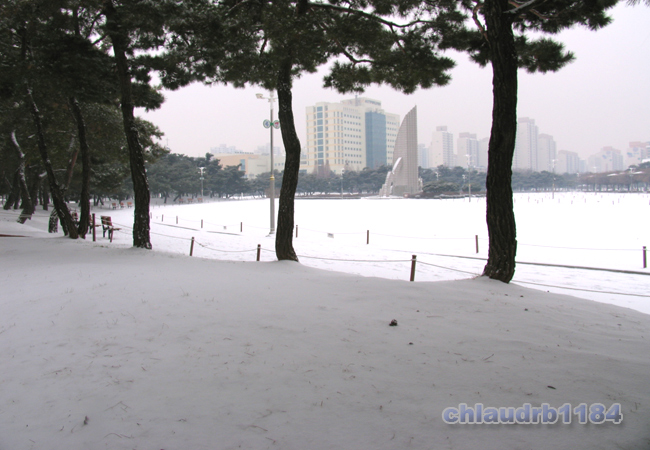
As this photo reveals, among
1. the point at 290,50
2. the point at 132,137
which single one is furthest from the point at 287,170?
the point at 132,137

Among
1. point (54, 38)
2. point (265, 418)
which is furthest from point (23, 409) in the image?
point (54, 38)

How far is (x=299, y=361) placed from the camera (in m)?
3.58

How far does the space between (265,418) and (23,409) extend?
1.71 m

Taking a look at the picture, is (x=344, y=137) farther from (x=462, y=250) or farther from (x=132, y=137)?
(x=132, y=137)

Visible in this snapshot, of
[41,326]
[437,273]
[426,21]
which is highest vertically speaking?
[426,21]

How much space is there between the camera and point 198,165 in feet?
275

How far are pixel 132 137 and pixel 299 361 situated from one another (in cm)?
955

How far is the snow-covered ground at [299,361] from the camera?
2.66m

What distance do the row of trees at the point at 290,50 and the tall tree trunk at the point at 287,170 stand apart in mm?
25

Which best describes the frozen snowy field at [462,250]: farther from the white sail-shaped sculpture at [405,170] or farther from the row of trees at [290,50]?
the white sail-shaped sculpture at [405,170]

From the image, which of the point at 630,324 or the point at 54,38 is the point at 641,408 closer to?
the point at 630,324

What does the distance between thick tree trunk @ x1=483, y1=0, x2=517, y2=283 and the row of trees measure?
0.02 meters

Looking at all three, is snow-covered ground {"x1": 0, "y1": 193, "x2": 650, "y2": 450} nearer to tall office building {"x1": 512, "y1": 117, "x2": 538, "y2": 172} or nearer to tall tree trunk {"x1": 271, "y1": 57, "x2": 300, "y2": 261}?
tall tree trunk {"x1": 271, "y1": 57, "x2": 300, "y2": 261}

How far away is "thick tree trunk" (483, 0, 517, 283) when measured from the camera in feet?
23.0
